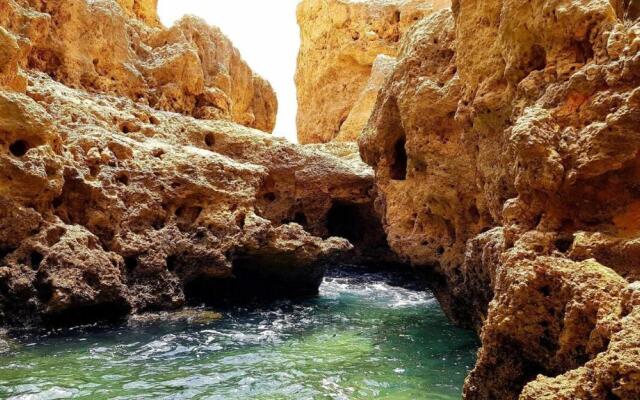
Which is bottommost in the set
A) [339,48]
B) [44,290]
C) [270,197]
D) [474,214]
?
[44,290]

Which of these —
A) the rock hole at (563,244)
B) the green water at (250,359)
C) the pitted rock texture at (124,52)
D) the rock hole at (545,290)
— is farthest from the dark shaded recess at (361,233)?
the rock hole at (545,290)

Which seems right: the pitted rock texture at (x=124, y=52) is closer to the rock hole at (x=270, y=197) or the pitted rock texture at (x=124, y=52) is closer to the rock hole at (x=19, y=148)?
the rock hole at (x=19, y=148)

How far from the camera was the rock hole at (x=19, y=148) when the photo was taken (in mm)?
10109

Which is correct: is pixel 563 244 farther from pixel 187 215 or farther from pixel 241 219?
pixel 187 215

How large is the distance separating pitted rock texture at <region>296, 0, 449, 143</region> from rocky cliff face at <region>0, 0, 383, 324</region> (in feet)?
44.7

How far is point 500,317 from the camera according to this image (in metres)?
4.65

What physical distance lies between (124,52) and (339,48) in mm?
19066

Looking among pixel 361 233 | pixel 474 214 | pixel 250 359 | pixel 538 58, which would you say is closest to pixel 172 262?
pixel 250 359

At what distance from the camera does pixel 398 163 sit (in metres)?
13.6

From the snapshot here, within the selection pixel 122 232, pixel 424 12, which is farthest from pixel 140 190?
pixel 424 12

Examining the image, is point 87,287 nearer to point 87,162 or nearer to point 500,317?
point 87,162

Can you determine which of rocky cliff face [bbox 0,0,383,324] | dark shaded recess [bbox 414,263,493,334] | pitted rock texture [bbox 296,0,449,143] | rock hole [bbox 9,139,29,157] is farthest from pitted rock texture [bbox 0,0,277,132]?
pitted rock texture [bbox 296,0,449,143]

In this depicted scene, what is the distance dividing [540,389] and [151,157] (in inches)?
435

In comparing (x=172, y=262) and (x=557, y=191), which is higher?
(x=557, y=191)
